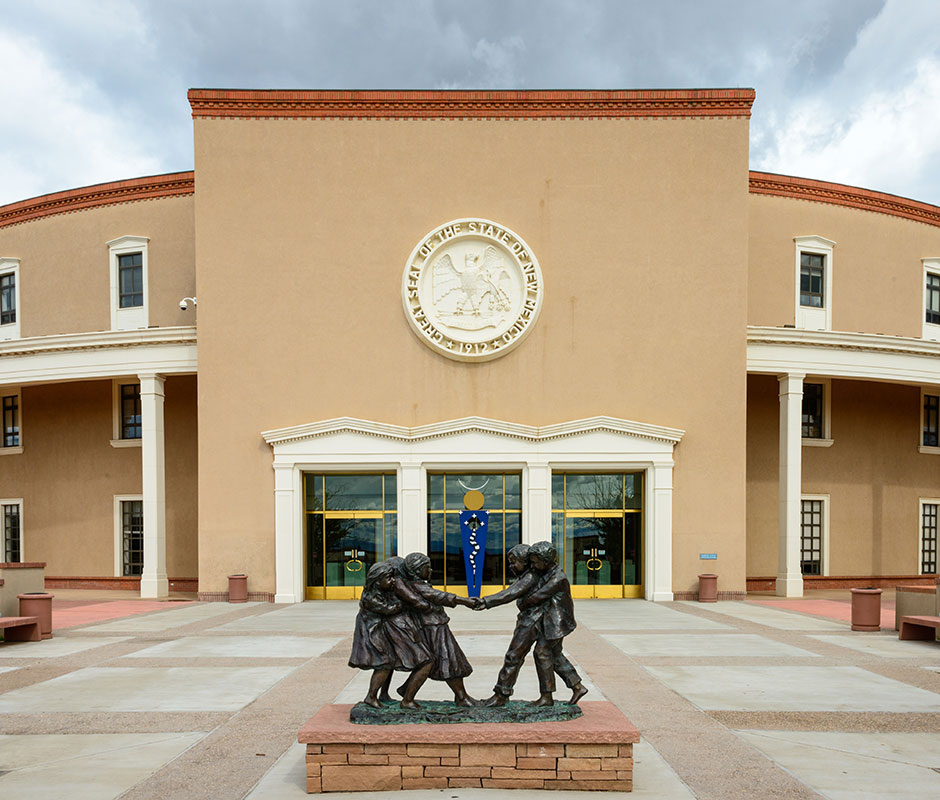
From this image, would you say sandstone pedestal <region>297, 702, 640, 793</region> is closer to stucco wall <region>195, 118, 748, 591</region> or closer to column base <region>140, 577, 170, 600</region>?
stucco wall <region>195, 118, 748, 591</region>

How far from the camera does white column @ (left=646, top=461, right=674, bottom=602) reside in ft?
75.6

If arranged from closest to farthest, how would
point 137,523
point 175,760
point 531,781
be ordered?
point 531,781
point 175,760
point 137,523

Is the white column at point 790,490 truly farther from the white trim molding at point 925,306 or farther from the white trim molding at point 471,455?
the white trim molding at point 925,306

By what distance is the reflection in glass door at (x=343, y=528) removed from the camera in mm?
23625

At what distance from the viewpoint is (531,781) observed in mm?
7031

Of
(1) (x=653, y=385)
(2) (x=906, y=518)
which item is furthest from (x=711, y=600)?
(2) (x=906, y=518)

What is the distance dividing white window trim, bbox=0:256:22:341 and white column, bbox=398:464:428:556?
1678cm

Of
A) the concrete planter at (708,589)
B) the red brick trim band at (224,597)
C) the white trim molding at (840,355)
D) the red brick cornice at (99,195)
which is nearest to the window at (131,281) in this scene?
the red brick cornice at (99,195)

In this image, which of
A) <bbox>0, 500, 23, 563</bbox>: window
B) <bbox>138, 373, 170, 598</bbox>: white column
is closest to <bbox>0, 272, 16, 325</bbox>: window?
<bbox>0, 500, 23, 563</bbox>: window

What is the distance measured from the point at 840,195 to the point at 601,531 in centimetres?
1489

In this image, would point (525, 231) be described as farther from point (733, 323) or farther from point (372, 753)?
point (372, 753)

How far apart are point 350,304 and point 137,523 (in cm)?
1108

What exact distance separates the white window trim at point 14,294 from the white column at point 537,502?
19798 mm

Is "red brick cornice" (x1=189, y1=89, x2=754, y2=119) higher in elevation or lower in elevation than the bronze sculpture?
higher
